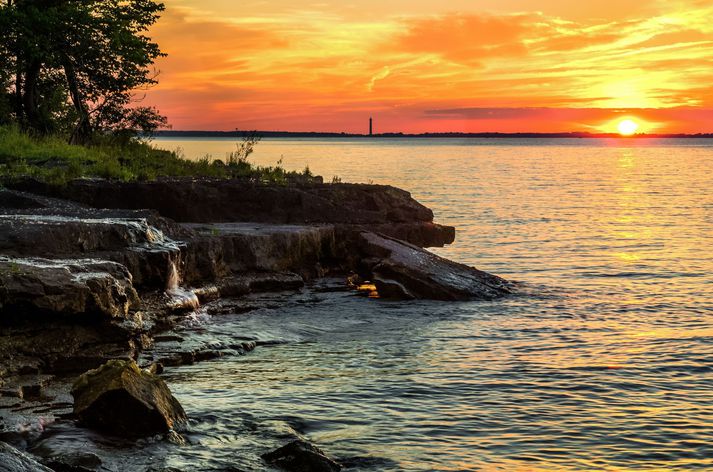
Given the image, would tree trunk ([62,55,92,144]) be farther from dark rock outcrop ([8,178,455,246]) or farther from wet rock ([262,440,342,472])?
wet rock ([262,440,342,472])

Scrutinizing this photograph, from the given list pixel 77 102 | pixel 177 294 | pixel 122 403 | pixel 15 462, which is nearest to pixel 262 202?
pixel 177 294

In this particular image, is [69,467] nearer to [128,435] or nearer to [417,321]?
[128,435]

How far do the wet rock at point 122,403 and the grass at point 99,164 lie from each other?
13.8 metres

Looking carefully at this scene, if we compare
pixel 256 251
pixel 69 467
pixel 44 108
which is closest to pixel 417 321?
pixel 256 251

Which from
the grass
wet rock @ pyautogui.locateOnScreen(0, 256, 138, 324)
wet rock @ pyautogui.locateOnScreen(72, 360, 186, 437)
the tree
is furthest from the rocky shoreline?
the tree

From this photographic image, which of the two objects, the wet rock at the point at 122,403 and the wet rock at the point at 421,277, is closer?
the wet rock at the point at 122,403

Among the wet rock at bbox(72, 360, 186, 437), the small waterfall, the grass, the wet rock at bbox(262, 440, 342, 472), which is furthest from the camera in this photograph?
the grass

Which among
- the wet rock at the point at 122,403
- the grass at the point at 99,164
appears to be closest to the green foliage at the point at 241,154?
the grass at the point at 99,164

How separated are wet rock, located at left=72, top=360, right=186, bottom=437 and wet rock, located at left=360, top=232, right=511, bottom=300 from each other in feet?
38.1

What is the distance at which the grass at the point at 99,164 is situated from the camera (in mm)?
24672

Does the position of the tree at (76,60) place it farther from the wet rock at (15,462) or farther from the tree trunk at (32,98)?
the wet rock at (15,462)

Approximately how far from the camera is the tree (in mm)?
36438

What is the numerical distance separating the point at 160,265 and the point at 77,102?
24877 mm

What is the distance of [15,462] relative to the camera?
24.6 feet
